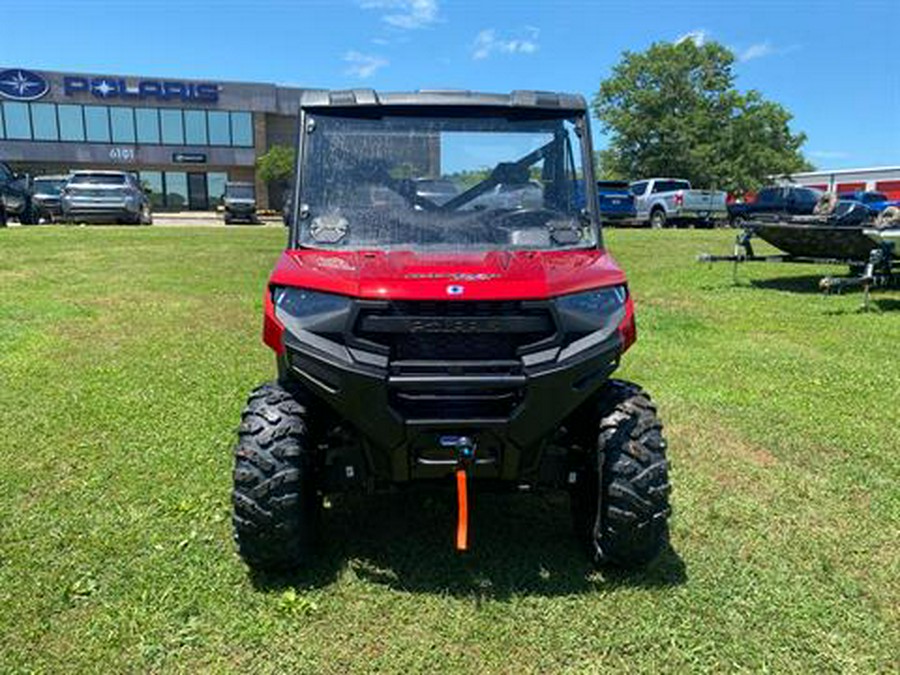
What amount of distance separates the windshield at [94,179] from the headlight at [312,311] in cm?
2111

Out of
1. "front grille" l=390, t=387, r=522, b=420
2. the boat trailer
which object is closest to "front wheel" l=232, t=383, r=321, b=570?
"front grille" l=390, t=387, r=522, b=420

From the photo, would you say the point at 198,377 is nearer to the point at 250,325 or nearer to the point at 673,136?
the point at 250,325

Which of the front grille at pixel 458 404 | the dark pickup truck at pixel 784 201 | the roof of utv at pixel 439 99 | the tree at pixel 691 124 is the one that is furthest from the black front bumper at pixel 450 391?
the tree at pixel 691 124

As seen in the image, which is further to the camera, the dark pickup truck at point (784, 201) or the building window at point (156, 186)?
the building window at point (156, 186)

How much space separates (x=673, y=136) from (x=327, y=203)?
53.4 meters

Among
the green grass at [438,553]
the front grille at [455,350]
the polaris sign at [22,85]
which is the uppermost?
the polaris sign at [22,85]

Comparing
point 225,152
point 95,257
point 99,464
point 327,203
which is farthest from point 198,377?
point 225,152

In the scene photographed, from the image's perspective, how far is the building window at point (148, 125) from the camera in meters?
51.2

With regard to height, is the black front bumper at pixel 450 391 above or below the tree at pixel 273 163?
below

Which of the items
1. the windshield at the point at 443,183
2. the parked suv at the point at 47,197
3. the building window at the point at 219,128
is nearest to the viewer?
the windshield at the point at 443,183

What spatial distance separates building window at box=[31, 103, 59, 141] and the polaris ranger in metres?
53.9

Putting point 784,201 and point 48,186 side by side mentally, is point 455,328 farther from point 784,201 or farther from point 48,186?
point 784,201

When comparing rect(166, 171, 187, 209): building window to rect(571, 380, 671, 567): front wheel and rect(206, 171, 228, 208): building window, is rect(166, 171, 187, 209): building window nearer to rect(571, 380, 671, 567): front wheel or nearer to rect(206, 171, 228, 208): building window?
rect(206, 171, 228, 208): building window

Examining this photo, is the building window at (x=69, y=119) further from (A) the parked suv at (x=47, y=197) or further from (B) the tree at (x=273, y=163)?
(A) the parked suv at (x=47, y=197)
